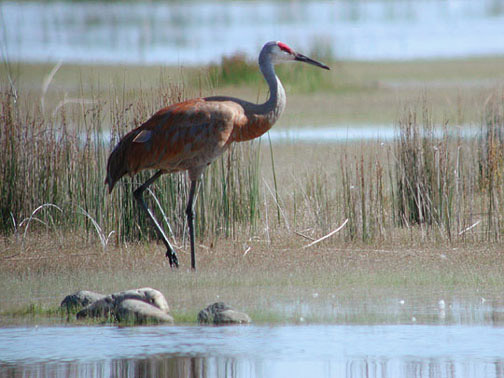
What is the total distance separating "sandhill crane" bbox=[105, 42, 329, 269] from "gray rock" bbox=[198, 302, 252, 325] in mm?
1694

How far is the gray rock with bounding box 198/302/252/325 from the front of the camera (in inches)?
225

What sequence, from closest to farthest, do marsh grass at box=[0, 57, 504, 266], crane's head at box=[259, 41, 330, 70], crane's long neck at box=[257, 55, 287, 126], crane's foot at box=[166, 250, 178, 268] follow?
crane's foot at box=[166, 250, 178, 268], crane's long neck at box=[257, 55, 287, 126], crane's head at box=[259, 41, 330, 70], marsh grass at box=[0, 57, 504, 266]

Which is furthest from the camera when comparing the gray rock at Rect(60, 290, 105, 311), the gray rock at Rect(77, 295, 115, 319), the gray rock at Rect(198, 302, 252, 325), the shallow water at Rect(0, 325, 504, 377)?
the gray rock at Rect(60, 290, 105, 311)

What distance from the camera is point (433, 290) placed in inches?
260

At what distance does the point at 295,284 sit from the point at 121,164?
5.74 feet

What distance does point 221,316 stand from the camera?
5719 mm

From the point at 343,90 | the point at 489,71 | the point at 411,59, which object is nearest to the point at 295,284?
the point at 343,90

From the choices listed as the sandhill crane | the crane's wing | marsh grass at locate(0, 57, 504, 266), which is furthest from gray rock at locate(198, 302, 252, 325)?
marsh grass at locate(0, 57, 504, 266)

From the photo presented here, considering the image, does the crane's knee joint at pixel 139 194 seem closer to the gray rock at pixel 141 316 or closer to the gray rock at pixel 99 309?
the gray rock at pixel 99 309

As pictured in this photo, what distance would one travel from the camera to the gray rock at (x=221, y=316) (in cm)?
572

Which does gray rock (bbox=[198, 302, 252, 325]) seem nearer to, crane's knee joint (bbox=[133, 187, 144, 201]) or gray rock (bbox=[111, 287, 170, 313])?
gray rock (bbox=[111, 287, 170, 313])

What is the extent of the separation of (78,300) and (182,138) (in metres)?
1.88

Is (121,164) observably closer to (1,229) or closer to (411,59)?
(1,229)

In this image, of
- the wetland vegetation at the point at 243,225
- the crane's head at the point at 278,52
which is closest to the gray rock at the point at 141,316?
the wetland vegetation at the point at 243,225
